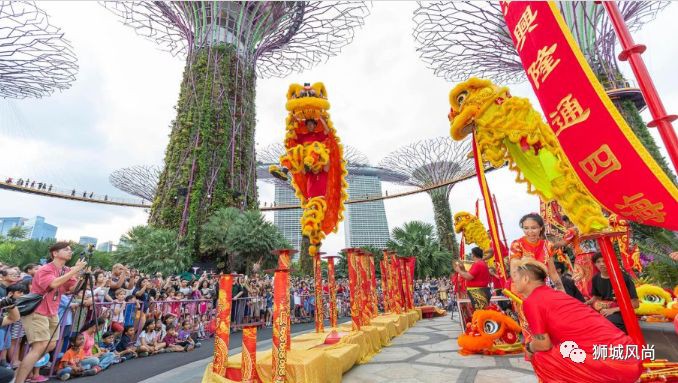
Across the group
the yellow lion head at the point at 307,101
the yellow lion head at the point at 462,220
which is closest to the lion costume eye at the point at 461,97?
the yellow lion head at the point at 307,101

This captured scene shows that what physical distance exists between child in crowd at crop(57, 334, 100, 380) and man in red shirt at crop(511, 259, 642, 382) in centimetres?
560

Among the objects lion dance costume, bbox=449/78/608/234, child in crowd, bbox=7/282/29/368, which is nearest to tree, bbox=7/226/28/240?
child in crowd, bbox=7/282/29/368

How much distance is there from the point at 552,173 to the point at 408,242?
22352 mm

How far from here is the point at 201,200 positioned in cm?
1609

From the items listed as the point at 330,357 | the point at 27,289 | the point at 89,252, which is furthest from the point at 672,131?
the point at 27,289

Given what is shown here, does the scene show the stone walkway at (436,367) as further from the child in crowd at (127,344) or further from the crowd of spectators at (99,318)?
the child in crowd at (127,344)

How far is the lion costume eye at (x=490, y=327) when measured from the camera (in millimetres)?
4762

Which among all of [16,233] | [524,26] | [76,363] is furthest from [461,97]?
[16,233]

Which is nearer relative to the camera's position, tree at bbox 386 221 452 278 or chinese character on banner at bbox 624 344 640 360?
chinese character on banner at bbox 624 344 640 360

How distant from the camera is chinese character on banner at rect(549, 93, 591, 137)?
7.06 feet

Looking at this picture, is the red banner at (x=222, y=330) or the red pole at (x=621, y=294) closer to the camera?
the red pole at (x=621, y=294)

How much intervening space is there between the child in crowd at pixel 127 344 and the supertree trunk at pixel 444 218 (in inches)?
954

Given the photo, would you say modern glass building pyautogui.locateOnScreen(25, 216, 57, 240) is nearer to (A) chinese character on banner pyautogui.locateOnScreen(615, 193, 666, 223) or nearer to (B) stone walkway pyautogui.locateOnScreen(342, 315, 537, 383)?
(B) stone walkway pyautogui.locateOnScreen(342, 315, 537, 383)

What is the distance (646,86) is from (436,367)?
3.60 meters
